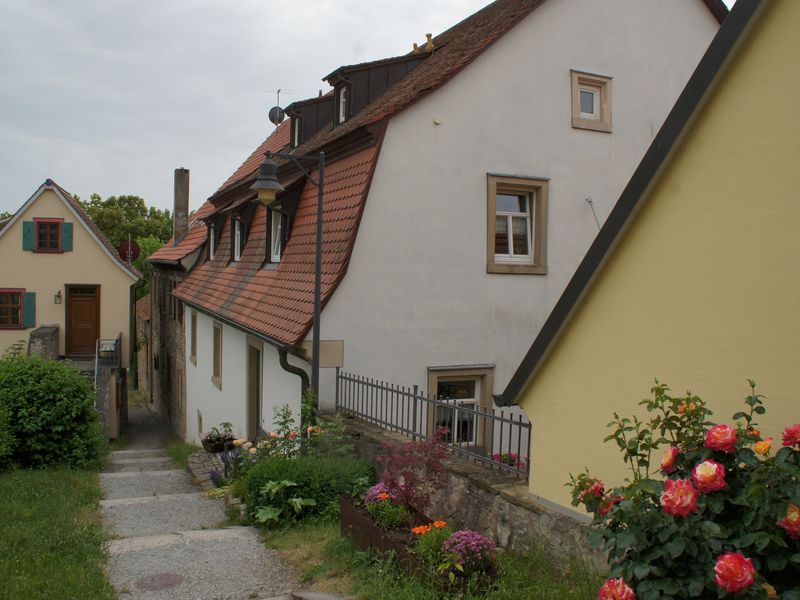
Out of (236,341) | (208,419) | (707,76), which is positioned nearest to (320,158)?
(707,76)

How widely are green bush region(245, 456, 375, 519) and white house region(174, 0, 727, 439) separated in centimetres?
169

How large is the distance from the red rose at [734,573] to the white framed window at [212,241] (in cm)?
1644

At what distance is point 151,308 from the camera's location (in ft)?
102

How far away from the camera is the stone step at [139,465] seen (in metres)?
14.8

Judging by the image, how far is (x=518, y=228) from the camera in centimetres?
1080

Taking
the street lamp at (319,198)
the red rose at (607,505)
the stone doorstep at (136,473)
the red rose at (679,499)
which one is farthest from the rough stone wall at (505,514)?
the stone doorstep at (136,473)

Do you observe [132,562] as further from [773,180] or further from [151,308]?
[151,308]

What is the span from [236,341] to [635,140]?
8.16 m

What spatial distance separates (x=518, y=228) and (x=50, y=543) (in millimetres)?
7316

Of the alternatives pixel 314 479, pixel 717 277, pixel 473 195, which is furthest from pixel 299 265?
pixel 717 277

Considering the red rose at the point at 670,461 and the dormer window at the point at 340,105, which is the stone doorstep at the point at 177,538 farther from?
the dormer window at the point at 340,105

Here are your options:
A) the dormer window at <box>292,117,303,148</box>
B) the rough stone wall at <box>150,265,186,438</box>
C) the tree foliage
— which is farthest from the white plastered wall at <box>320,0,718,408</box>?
the tree foliage

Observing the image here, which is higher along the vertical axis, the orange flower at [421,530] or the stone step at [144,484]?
the orange flower at [421,530]

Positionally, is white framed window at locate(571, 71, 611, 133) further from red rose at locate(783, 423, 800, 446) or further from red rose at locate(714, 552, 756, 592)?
red rose at locate(714, 552, 756, 592)
